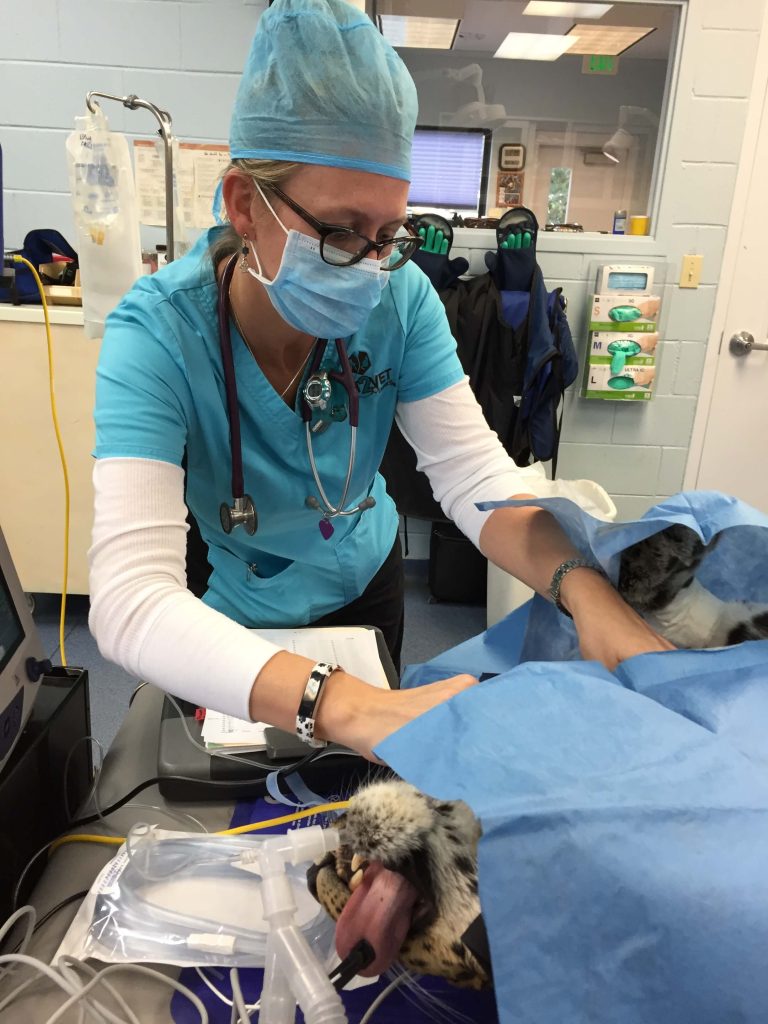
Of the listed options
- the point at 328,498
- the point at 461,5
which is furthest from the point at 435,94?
the point at 328,498

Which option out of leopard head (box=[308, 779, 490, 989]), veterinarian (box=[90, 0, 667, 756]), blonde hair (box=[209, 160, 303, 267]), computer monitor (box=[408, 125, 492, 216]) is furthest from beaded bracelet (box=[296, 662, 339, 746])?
computer monitor (box=[408, 125, 492, 216])

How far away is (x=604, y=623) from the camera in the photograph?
69 centimetres

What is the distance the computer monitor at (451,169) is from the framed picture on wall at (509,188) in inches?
2.2

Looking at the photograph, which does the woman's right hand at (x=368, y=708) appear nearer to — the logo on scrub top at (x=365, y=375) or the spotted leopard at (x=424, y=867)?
the spotted leopard at (x=424, y=867)

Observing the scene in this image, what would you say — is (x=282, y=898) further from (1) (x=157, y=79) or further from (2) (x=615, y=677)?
(1) (x=157, y=79)

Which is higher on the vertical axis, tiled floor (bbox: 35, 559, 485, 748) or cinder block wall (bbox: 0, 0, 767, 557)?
cinder block wall (bbox: 0, 0, 767, 557)

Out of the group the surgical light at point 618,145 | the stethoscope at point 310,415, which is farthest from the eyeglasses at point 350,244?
the surgical light at point 618,145

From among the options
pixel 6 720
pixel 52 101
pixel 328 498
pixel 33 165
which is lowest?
pixel 6 720

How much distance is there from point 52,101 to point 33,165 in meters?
0.22

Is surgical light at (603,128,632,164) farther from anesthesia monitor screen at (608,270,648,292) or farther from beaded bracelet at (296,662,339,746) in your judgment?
beaded bracelet at (296,662,339,746)

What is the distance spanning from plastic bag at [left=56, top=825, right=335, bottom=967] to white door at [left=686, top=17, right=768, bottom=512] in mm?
2184

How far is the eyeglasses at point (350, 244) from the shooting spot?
890 millimetres

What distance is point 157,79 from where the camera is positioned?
8.17ft

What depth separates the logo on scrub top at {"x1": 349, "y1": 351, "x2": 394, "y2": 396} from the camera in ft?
3.55
